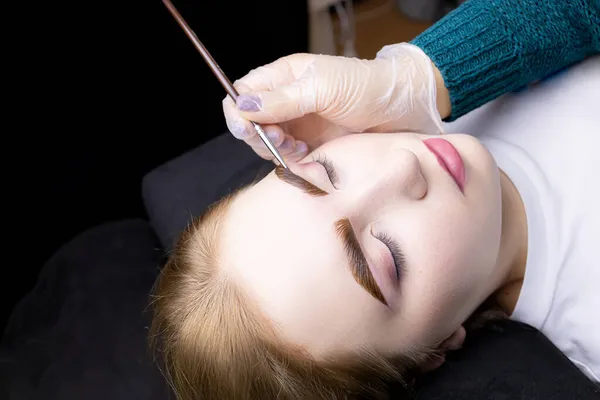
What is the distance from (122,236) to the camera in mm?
1356

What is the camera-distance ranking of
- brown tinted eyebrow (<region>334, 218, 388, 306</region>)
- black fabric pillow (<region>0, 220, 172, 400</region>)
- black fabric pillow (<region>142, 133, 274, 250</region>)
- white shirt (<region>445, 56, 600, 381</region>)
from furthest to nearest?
1. black fabric pillow (<region>142, 133, 274, 250</region>)
2. black fabric pillow (<region>0, 220, 172, 400</region>)
3. white shirt (<region>445, 56, 600, 381</region>)
4. brown tinted eyebrow (<region>334, 218, 388, 306</region>)

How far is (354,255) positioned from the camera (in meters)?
0.73

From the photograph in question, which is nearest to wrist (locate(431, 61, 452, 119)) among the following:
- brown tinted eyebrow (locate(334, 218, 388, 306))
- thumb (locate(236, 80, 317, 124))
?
thumb (locate(236, 80, 317, 124))

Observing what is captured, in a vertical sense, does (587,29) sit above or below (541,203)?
above

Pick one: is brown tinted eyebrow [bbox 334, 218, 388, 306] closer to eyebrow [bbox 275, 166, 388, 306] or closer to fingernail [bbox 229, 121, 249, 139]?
eyebrow [bbox 275, 166, 388, 306]

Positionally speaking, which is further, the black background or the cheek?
the black background

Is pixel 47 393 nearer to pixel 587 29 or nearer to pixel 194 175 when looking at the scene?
pixel 194 175

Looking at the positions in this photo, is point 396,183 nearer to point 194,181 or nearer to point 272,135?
point 272,135

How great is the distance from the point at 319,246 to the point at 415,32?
168cm

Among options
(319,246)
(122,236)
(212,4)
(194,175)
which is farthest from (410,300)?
(212,4)

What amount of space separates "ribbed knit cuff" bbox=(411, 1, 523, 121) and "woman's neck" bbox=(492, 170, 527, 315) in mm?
153

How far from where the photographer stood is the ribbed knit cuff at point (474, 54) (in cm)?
91

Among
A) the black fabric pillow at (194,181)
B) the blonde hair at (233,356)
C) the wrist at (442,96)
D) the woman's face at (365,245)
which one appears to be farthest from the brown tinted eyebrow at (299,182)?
the black fabric pillow at (194,181)

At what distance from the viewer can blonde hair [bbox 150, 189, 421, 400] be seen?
782mm
